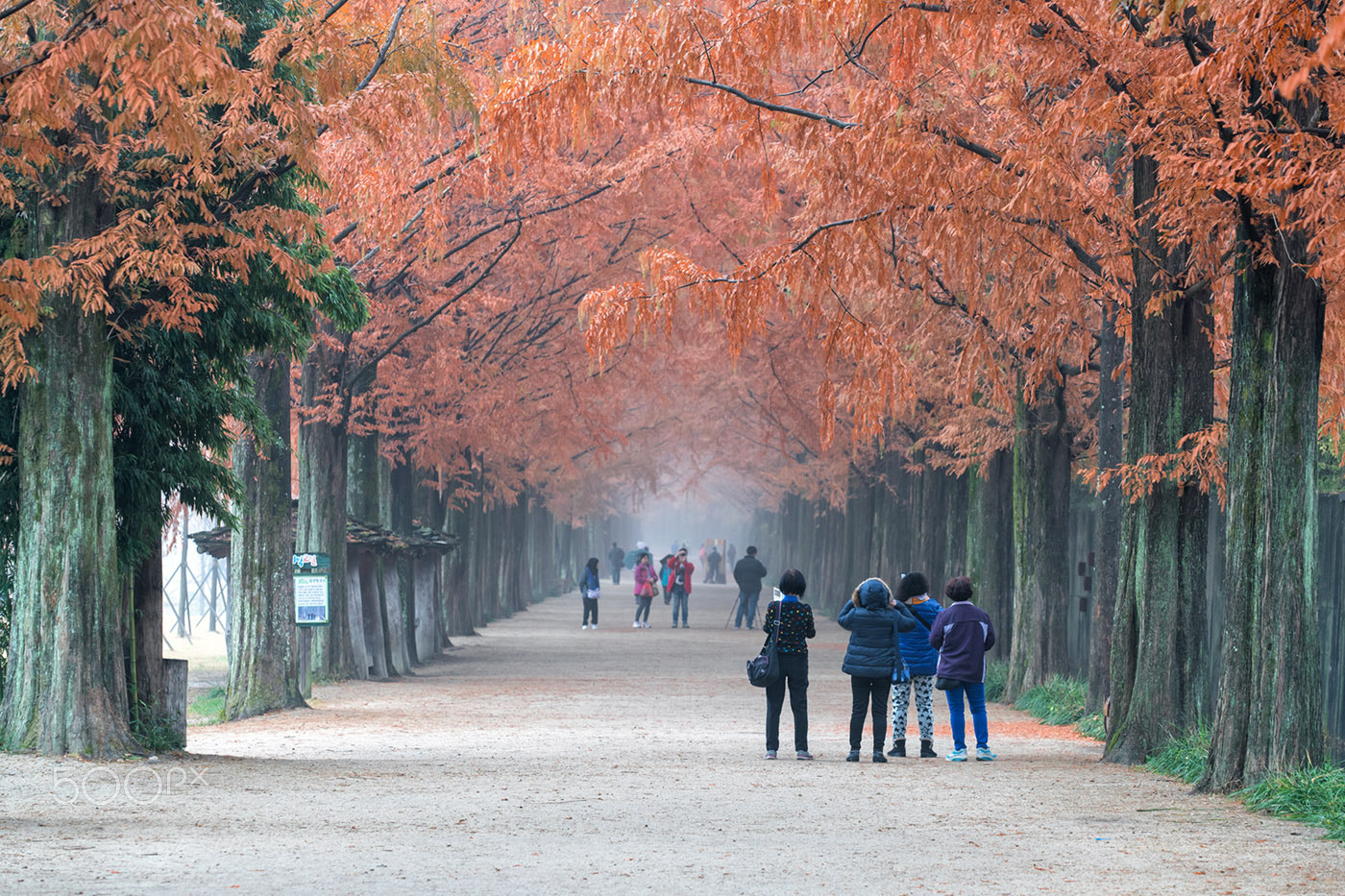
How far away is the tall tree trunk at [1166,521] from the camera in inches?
473

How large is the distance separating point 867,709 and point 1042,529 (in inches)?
258

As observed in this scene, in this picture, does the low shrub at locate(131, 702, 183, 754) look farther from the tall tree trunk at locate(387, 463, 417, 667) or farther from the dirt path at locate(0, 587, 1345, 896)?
the tall tree trunk at locate(387, 463, 417, 667)

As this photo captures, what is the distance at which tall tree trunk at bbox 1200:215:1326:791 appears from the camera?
983 centimetres

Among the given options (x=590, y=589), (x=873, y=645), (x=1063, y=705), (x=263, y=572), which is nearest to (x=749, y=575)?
(x=590, y=589)

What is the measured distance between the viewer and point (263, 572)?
690 inches

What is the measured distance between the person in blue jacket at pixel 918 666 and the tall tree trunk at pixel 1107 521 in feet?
10.3

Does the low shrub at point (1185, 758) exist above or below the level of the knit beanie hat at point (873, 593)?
below

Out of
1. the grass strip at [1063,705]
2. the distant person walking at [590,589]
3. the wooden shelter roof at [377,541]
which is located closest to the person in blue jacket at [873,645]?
the grass strip at [1063,705]

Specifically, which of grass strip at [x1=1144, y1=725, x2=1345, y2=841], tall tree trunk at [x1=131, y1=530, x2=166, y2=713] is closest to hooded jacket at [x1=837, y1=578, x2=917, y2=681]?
grass strip at [x1=1144, y1=725, x2=1345, y2=841]

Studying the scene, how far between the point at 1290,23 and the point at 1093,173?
7.27 metres

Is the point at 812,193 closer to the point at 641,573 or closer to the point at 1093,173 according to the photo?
the point at 1093,173

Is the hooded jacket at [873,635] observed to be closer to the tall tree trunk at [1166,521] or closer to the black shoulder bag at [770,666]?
the black shoulder bag at [770,666]

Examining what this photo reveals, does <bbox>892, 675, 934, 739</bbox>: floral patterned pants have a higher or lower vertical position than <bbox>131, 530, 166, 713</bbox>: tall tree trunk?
lower

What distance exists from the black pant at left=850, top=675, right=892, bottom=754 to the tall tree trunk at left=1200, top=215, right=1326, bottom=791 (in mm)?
2994
